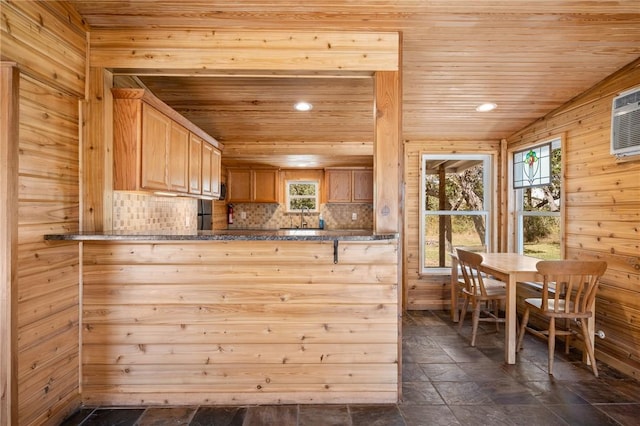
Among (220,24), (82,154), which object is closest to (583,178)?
(220,24)

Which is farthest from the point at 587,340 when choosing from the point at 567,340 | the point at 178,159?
the point at 178,159

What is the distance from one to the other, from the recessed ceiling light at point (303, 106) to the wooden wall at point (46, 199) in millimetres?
1884

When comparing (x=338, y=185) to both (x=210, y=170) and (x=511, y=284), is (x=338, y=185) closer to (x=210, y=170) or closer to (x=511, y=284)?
(x=210, y=170)

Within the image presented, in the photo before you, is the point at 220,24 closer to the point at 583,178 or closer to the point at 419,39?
the point at 419,39

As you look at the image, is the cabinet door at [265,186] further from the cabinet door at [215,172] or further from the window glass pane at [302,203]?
the cabinet door at [215,172]

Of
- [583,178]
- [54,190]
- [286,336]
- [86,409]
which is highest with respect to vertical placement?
[583,178]

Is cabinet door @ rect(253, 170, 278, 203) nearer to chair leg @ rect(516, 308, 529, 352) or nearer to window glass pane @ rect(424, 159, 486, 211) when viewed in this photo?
window glass pane @ rect(424, 159, 486, 211)

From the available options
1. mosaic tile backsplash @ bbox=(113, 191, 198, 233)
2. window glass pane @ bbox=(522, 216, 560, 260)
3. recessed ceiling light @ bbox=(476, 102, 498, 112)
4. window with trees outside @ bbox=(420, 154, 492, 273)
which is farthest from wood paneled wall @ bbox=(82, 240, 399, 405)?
window glass pane @ bbox=(522, 216, 560, 260)

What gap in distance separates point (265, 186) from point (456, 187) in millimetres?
3037

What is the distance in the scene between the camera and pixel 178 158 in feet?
9.95

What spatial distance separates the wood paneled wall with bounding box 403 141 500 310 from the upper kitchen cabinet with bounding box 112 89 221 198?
9.19 ft

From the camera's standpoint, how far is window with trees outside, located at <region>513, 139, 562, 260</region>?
156 inches

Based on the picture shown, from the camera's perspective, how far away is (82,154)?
232 centimetres

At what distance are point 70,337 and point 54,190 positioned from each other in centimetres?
93
